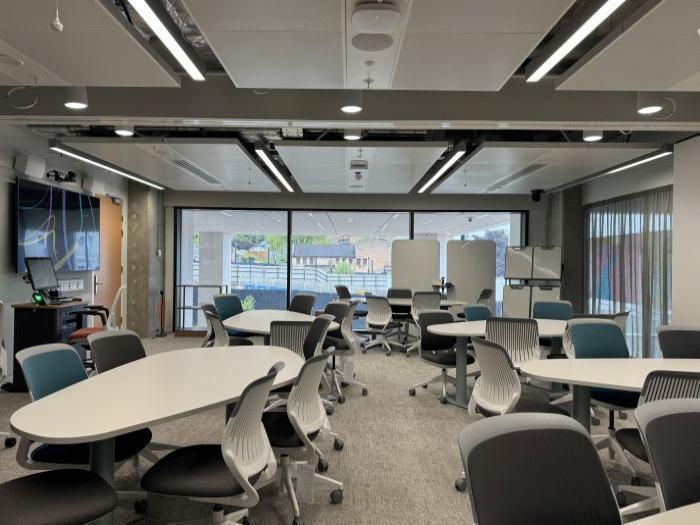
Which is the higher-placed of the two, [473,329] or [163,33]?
[163,33]

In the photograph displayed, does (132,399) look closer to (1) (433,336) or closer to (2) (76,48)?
(2) (76,48)

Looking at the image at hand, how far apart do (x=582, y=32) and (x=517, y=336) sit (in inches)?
98.9

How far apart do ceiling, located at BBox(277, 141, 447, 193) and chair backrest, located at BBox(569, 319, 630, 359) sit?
267 centimetres

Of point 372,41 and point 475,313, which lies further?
point 475,313

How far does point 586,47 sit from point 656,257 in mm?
3634

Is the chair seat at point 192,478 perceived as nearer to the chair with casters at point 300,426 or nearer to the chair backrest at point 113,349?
the chair with casters at point 300,426

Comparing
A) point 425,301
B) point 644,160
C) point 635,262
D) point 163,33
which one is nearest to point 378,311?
point 425,301

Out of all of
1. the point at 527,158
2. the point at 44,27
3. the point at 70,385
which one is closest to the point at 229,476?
the point at 70,385

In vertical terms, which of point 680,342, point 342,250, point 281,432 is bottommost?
point 281,432

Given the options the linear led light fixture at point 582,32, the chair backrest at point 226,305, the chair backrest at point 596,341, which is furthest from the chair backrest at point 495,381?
the chair backrest at point 226,305

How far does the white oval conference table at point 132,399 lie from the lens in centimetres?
197

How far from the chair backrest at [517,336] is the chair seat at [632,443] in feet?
4.99

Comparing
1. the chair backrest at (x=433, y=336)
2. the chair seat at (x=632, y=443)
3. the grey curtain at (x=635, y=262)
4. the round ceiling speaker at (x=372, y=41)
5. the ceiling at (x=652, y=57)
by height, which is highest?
the ceiling at (x=652, y=57)

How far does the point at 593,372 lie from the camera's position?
3.13m
